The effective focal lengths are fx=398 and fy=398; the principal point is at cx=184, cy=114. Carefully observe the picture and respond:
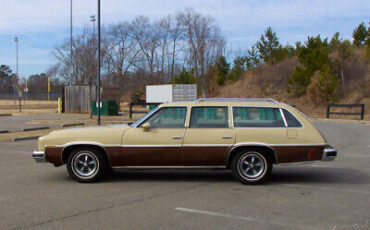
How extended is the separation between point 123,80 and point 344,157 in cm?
5546

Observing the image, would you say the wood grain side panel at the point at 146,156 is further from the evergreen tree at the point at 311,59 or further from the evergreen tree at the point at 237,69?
the evergreen tree at the point at 237,69

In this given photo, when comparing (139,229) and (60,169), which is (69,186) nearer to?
(60,169)

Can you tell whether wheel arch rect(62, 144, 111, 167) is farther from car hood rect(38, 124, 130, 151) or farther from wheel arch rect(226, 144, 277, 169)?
wheel arch rect(226, 144, 277, 169)

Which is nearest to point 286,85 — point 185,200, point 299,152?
point 299,152

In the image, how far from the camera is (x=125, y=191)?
271 inches

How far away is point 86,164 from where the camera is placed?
24.5ft

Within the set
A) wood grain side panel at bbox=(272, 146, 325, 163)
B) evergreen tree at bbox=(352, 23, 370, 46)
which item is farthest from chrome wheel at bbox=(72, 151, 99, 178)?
evergreen tree at bbox=(352, 23, 370, 46)

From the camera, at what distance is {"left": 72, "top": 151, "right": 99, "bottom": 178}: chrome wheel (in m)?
7.43

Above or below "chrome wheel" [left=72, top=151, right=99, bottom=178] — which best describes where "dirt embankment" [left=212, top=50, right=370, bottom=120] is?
above

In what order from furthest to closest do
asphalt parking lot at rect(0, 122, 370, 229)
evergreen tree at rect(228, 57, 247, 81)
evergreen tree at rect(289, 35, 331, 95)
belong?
evergreen tree at rect(228, 57, 247, 81) → evergreen tree at rect(289, 35, 331, 95) → asphalt parking lot at rect(0, 122, 370, 229)

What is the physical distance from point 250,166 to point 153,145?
1.82m

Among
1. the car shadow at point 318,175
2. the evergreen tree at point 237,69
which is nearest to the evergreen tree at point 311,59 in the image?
the evergreen tree at point 237,69

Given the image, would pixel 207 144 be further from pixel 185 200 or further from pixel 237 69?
pixel 237 69

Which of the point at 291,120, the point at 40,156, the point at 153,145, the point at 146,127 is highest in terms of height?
the point at 291,120
